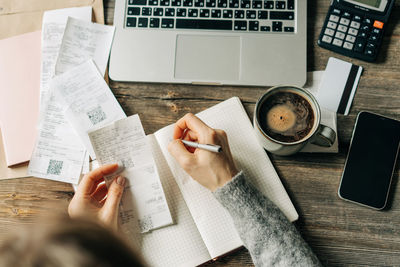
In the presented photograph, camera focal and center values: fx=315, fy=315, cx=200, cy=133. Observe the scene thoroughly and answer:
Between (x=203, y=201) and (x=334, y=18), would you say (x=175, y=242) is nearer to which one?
(x=203, y=201)

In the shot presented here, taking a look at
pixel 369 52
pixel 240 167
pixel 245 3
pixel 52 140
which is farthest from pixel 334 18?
pixel 52 140

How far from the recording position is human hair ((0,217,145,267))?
0.43 metres

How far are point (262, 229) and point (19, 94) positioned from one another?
68 centimetres

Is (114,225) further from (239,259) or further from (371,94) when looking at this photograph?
(371,94)

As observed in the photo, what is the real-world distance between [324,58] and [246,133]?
28cm

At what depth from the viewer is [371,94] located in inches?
30.2

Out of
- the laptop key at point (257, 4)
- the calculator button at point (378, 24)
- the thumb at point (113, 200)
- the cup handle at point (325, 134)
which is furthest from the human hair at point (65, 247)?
the calculator button at point (378, 24)

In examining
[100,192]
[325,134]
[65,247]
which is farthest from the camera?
[100,192]

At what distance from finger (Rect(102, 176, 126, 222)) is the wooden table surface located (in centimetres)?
13

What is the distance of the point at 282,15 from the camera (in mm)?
786

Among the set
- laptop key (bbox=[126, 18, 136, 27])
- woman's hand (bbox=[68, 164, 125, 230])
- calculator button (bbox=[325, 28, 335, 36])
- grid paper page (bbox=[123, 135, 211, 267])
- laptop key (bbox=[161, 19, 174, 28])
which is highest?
calculator button (bbox=[325, 28, 335, 36])

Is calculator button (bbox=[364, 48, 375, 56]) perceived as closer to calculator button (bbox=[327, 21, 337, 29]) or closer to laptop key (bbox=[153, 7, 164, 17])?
calculator button (bbox=[327, 21, 337, 29])

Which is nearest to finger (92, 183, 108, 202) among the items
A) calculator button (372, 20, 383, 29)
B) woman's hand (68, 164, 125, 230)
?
woman's hand (68, 164, 125, 230)

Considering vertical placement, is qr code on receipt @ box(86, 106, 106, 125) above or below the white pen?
below
